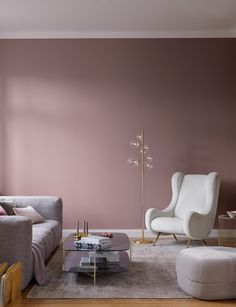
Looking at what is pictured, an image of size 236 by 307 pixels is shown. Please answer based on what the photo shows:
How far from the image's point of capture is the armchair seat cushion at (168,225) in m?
5.71

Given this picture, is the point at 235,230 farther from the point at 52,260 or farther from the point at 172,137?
the point at 52,260

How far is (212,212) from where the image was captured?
5.77 m

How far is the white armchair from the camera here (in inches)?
219

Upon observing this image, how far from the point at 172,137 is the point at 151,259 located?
2.18 meters

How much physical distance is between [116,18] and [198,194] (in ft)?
8.48

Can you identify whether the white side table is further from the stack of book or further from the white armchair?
the stack of book

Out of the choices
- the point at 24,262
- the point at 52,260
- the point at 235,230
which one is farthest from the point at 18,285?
the point at 235,230

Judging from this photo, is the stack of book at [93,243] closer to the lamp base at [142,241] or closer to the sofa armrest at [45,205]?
the sofa armrest at [45,205]

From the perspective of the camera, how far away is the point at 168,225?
18.9 ft

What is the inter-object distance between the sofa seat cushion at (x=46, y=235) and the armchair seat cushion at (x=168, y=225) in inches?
48.8

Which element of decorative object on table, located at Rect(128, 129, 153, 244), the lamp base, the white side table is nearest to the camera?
the white side table

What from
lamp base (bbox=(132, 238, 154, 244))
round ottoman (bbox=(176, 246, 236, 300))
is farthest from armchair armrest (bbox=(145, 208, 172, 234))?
round ottoman (bbox=(176, 246, 236, 300))

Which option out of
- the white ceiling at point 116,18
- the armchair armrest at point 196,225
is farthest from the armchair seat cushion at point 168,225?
the white ceiling at point 116,18

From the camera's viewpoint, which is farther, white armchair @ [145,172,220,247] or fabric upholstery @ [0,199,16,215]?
white armchair @ [145,172,220,247]
